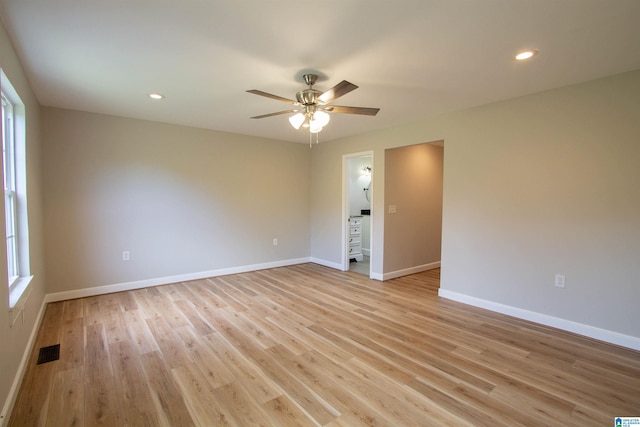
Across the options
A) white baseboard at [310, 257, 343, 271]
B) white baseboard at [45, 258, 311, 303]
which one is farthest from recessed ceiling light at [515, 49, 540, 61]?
white baseboard at [45, 258, 311, 303]

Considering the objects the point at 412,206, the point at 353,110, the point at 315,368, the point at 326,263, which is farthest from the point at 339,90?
A: the point at 326,263

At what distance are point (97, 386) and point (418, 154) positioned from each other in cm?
492

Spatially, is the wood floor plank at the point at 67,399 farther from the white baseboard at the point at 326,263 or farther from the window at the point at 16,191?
the white baseboard at the point at 326,263

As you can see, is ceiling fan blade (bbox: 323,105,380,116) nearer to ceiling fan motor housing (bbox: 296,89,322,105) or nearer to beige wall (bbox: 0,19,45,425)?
ceiling fan motor housing (bbox: 296,89,322,105)

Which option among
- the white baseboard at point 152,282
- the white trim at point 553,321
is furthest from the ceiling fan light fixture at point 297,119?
the white baseboard at point 152,282

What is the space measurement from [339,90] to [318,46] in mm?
332

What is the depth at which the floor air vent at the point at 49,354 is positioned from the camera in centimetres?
242

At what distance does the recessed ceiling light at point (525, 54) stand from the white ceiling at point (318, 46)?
0.19ft

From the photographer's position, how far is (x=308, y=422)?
176 cm

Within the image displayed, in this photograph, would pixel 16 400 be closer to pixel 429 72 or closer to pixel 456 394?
pixel 456 394

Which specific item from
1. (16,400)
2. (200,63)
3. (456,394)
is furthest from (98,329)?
(456,394)

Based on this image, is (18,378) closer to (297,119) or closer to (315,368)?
(315,368)

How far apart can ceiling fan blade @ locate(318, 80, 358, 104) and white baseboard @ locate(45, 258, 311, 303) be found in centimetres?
359

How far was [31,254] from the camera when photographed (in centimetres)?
286
